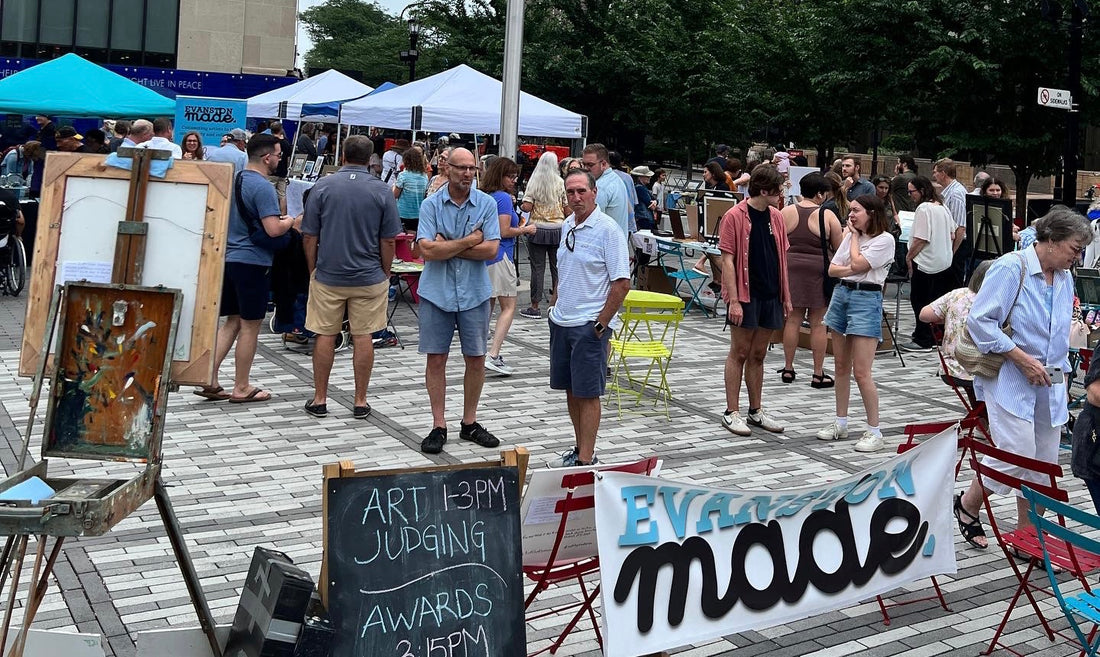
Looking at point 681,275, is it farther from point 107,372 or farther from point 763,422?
point 107,372

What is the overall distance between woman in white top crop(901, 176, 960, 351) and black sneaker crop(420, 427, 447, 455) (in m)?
5.95

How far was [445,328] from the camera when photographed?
820 cm

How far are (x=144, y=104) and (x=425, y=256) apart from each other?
509 inches

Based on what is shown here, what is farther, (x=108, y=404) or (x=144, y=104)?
(x=144, y=104)

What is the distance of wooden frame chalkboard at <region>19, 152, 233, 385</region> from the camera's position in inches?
191

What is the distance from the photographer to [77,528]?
4051 mm

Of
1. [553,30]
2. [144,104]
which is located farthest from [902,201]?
[553,30]

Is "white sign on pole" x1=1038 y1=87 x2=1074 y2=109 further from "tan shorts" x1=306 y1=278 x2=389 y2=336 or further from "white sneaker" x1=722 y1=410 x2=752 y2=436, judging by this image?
"tan shorts" x1=306 y1=278 x2=389 y2=336

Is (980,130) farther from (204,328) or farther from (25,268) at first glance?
(204,328)

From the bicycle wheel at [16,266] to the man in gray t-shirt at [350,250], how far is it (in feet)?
20.0

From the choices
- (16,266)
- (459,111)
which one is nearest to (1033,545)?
(16,266)

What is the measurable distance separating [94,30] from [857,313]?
4876cm

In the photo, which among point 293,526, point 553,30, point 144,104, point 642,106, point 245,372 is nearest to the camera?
point 293,526

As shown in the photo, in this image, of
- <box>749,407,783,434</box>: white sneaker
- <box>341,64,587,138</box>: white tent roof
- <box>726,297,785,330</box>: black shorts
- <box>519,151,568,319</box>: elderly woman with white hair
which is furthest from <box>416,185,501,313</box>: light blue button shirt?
<box>341,64,587,138</box>: white tent roof
